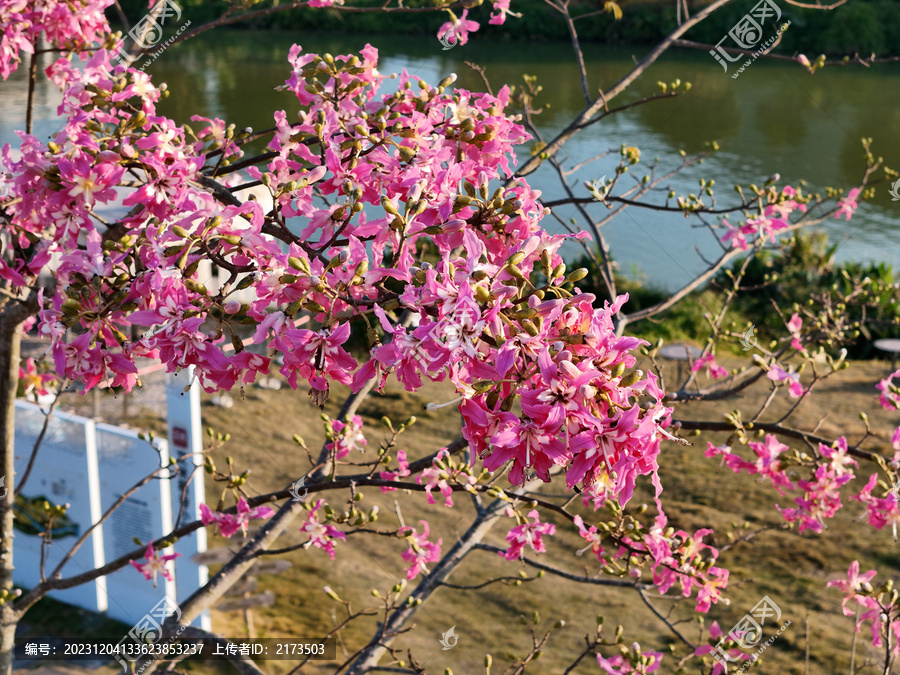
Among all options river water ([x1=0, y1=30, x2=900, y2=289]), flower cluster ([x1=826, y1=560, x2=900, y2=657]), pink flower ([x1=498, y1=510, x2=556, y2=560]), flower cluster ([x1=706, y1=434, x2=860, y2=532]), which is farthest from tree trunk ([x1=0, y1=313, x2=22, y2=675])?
river water ([x1=0, y1=30, x2=900, y2=289])

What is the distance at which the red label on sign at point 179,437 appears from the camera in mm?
3252

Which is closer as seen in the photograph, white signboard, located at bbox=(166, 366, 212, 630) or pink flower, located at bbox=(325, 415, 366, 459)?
pink flower, located at bbox=(325, 415, 366, 459)

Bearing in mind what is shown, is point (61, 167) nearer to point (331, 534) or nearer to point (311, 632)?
point (331, 534)

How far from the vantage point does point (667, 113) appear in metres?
14.2

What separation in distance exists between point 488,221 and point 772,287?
6943mm

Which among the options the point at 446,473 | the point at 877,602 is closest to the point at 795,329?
the point at 877,602

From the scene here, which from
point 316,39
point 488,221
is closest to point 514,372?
point 488,221

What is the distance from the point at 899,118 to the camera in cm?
1305

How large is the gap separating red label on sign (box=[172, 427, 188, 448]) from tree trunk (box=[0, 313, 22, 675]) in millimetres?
1312

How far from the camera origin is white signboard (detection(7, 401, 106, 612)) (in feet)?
10.7

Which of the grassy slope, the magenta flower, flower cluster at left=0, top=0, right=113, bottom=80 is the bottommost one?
the grassy slope

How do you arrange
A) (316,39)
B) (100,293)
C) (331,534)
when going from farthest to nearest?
1. (316,39)
2. (331,534)
3. (100,293)

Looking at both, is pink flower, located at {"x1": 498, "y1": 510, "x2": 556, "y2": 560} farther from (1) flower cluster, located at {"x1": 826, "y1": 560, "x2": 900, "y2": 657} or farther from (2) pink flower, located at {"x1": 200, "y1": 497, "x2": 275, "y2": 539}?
(1) flower cluster, located at {"x1": 826, "y1": 560, "x2": 900, "y2": 657}

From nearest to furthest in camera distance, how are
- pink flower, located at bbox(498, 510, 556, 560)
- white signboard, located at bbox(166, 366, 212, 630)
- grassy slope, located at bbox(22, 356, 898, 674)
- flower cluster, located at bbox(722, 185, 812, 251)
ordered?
pink flower, located at bbox(498, 510, 556, 560) → flower cluster, located at bbox(722, 185, 812, 251) → white signboard, located at bbox(166, 366, 212, 630) → grassy slope, located at bbox(22, 356, 898, 674)
